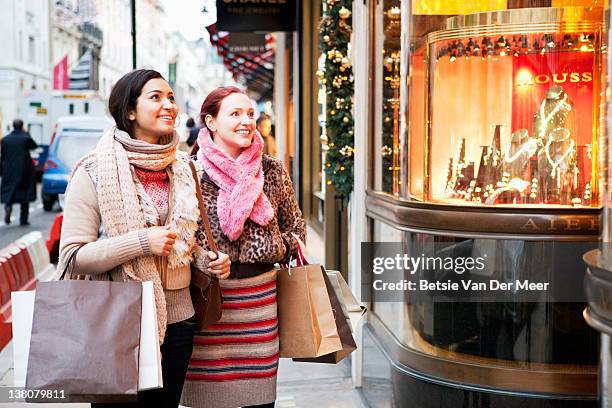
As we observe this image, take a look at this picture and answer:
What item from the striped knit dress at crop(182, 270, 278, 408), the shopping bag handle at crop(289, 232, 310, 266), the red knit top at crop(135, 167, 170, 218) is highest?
the red knit top at crop(135, 167, 170, 218)

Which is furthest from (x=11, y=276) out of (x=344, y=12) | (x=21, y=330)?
(x=21, y=330)

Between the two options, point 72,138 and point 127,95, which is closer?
point 127,95

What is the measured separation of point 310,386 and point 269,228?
110 inches

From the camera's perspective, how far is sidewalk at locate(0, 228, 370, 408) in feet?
19.5

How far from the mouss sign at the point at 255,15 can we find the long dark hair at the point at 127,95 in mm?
7994

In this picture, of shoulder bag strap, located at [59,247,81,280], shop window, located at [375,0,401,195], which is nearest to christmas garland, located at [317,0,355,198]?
shop window, located at [375,0,401,195]

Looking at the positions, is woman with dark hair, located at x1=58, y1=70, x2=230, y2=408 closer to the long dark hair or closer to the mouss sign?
the long dark hair

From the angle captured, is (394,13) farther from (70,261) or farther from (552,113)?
(70,261)

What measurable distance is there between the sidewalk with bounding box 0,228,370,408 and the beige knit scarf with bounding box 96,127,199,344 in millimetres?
2714

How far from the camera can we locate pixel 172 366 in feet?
11.4

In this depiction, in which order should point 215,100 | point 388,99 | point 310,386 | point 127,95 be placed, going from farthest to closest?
point 310,386, point 388,99, point 215,100, point 127,95

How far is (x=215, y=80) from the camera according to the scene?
148 metres

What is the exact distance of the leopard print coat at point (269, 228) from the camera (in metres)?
3.77

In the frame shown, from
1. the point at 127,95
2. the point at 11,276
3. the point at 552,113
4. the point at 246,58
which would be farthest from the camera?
the point at 246,58
